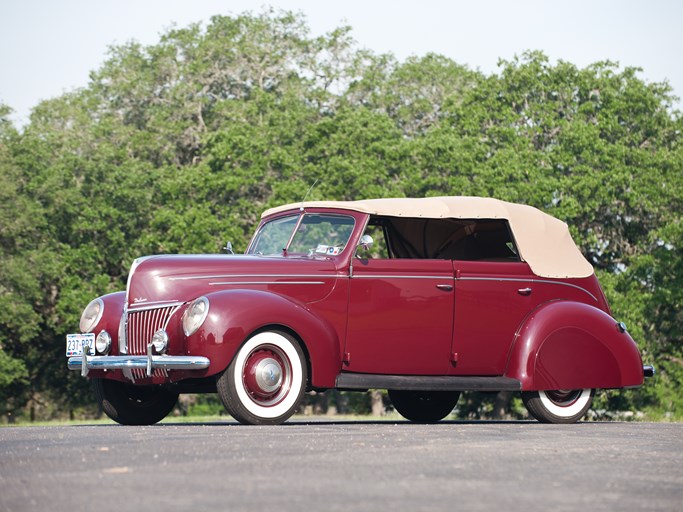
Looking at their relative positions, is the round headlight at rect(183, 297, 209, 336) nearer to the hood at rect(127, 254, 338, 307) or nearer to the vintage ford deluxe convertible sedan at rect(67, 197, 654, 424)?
the vintage ford deluxe convertible sedan at rect(67, 197, 654, 424)

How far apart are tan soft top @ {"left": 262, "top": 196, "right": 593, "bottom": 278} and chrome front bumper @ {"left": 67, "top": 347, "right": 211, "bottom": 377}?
105 inches

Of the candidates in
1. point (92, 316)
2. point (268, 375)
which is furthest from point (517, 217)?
point (92, 316)

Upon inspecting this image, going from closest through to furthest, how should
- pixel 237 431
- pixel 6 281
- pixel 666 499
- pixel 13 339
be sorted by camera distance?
pixel 666 499 → pixel 237 431 → pixel 6 281 → pixel 13 339

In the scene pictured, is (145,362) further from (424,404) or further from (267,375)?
(424,404)

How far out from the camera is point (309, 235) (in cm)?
1274

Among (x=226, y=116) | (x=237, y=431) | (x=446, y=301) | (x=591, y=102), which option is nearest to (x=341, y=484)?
(x=237, y=431)

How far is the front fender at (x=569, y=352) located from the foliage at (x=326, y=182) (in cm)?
2515

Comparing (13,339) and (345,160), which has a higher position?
(345,160)

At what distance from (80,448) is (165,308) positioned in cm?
333

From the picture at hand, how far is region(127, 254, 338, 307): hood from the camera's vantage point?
1155 cm

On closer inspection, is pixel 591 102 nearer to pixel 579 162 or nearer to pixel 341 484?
pixel 579 162

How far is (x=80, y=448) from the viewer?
27.0 feet

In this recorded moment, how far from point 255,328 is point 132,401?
230cm

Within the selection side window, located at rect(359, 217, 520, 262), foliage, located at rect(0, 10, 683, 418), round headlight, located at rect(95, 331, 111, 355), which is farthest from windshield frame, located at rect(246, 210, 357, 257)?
foliage, located at rect(0, 10, 683, 418)
